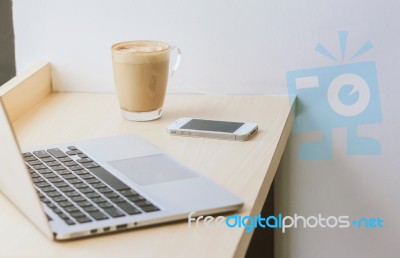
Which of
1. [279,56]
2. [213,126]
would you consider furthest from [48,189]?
[279,56]

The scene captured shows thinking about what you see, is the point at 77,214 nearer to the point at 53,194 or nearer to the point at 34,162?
the point at 53,194

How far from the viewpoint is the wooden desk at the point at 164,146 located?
76cm

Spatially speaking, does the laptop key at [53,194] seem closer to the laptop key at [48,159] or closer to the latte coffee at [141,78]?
the laptop key at [48,159]

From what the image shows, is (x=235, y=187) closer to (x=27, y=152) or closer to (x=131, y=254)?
(x=131, y=254)

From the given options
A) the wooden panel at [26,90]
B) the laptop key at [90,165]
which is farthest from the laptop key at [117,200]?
the wooden panel at [26,90]

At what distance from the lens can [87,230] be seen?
0.77 m

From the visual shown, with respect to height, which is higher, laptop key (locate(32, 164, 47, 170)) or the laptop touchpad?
laptop key (locate(32, 164, 47, 170))

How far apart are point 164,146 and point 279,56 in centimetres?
34

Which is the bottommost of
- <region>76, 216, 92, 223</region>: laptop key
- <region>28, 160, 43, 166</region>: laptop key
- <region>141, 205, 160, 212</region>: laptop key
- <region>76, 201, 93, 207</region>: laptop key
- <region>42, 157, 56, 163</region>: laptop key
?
<region>141, 205, 160, 212</region>: laptop key

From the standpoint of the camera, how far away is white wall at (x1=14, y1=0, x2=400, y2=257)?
1257 mm

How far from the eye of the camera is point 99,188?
87cm

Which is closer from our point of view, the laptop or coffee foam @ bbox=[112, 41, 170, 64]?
the laptop

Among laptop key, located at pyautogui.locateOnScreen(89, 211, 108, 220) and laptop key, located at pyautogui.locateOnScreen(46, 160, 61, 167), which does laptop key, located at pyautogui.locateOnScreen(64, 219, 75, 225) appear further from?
laptop key, located at pyautogui.locateOnScreen(46, 160, 61, 167)

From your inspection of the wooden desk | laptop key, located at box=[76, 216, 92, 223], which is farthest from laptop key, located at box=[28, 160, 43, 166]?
laptop key, located at box=[76, 216, 92, 223]
